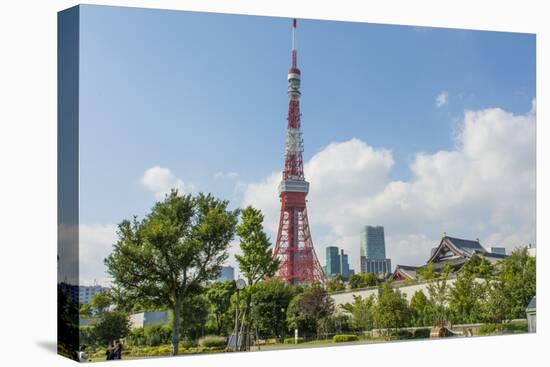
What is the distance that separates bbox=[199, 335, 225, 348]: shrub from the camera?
13297mm

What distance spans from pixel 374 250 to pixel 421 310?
1413 mm

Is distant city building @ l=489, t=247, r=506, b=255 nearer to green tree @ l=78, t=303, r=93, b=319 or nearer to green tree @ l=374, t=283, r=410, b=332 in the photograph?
green tree @ l=374, t=283, r=410, b=332

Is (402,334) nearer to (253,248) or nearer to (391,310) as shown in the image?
(391,310)

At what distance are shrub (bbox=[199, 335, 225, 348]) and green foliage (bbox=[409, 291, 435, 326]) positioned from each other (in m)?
3.60

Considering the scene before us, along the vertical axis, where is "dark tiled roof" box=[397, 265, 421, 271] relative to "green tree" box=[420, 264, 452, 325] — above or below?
above

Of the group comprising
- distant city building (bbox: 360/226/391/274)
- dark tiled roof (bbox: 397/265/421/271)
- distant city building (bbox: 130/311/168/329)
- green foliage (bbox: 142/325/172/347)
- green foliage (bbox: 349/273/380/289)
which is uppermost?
distant city building (bbox: 360/226/391/274)

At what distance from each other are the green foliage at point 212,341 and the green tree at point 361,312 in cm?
236

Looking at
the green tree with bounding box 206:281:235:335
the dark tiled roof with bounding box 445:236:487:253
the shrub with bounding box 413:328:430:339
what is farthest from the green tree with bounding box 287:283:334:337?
the dark tiled roof with bounding box 445:236:487:253

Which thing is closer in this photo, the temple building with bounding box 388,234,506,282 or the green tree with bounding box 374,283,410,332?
the green tree with bounding box 374,283,410,332

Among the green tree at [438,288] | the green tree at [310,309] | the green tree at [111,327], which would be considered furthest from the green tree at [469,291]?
the green tree at [111,327]

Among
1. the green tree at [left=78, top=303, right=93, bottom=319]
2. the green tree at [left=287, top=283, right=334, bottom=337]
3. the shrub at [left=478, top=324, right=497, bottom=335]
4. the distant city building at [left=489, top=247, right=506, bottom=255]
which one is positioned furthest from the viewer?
the distant city building at [left=489, top=247, right=506, bottom=255]

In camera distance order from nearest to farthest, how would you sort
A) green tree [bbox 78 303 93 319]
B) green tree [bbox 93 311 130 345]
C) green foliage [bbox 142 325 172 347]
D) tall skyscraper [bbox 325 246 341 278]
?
green tree [bbox 78 303 93 319]
green tree [bbox 93 311 130 345]
green foliage [bbox 142 325 172 347]
tall skyscraper [bbox 325 246 341 278]

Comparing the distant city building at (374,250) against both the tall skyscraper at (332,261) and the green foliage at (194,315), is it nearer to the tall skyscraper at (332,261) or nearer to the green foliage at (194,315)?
the tall skyscraper at (332,261)

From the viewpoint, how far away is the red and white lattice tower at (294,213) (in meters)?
14.1
